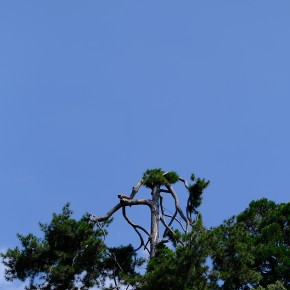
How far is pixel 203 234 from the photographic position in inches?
603

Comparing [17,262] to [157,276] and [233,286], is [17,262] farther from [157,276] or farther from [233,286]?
[233,286]

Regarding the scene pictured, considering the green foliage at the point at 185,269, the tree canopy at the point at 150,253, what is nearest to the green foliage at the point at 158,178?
the tree canopy at the point at 150,253

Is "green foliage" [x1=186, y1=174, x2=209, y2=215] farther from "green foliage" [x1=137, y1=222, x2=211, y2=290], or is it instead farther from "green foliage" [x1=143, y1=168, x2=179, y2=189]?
"green foliage" [x1=137, y1=222, x2=211, y2=290]

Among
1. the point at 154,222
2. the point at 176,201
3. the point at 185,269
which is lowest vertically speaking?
the point at 185,269

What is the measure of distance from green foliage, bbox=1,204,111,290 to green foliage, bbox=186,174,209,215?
13.8 ft

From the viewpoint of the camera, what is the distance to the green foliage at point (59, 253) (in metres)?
17.5

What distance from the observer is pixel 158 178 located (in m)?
20.5

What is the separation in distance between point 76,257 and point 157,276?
118 inches

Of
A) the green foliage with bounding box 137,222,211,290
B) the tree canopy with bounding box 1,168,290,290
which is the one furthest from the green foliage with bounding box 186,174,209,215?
the green foliage with bounding box 137,222,211,290

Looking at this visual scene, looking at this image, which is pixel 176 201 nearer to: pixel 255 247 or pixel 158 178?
pixel 158 178

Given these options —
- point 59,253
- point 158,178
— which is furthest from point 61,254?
point 158,178

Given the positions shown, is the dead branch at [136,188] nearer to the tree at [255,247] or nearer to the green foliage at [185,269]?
the tree at [255,247]

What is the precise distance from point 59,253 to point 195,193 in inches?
221

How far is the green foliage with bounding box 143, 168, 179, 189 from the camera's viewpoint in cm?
2053
